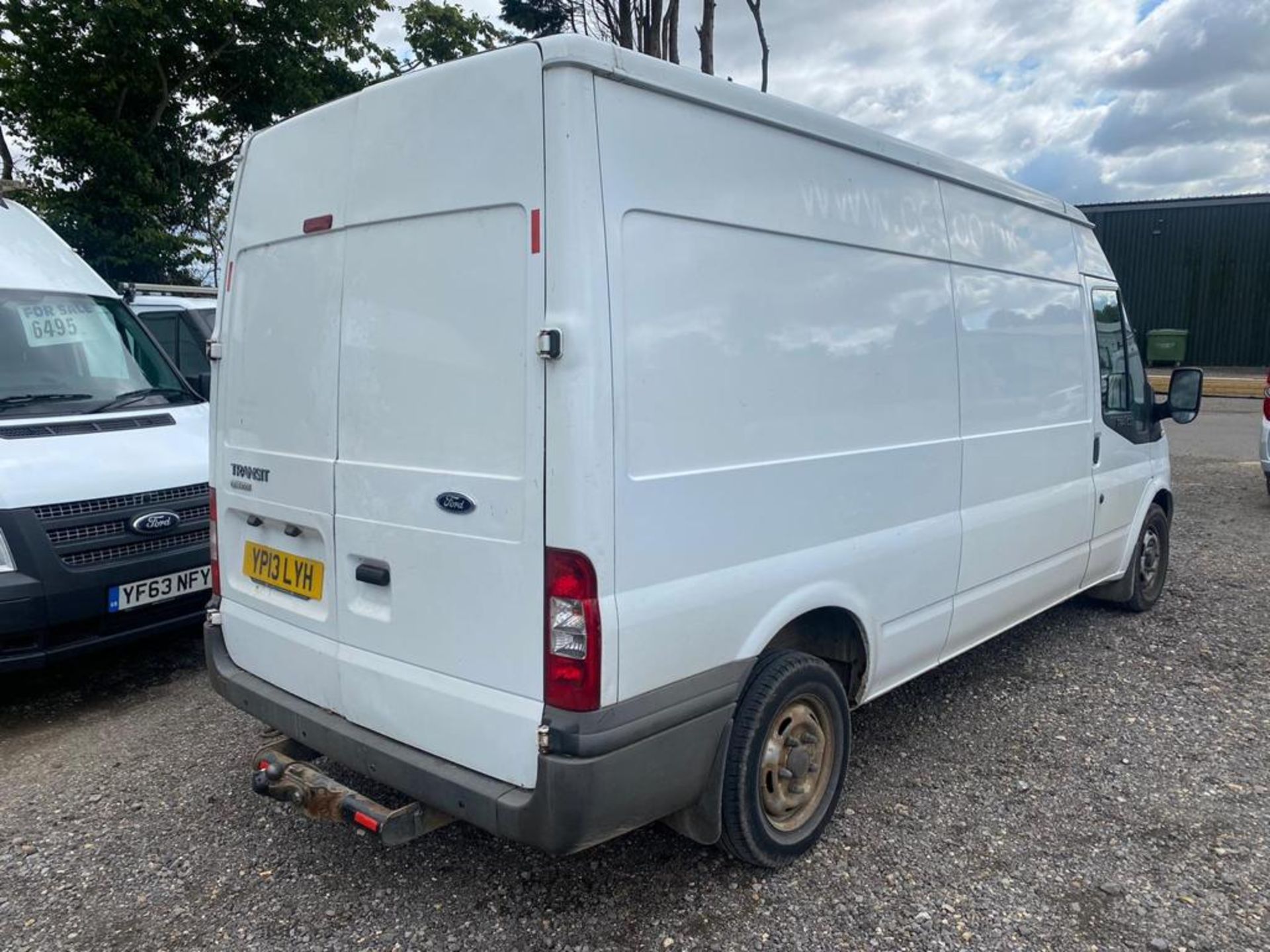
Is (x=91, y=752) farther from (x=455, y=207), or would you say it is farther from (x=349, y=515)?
(x=455, y=207)

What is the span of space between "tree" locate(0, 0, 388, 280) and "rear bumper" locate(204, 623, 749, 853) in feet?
43.3

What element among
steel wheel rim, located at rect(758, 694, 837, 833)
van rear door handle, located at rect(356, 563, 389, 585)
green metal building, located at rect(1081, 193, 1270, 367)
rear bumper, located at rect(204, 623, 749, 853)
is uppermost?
green metal building, located at rect(1081, 193, 1270, 367)

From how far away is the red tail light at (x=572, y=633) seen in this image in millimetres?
2258

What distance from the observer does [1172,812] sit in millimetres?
3314

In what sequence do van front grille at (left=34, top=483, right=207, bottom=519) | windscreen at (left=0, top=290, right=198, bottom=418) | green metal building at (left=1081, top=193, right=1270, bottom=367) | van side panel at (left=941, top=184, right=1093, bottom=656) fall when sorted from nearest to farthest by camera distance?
van side panel at (left=941, top=184, right=1093, bottom=656) < van front grille at (left=34, top=483, right=207, bottom=519) < windscreen at (left=0, top=290, right=198, bottom=418) < green metal building at (left=1081, top=193, right=1270, bottom=367)

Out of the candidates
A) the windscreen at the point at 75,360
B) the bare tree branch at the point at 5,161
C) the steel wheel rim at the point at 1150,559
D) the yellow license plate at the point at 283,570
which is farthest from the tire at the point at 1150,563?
the bare tree branch at the point at 5,161

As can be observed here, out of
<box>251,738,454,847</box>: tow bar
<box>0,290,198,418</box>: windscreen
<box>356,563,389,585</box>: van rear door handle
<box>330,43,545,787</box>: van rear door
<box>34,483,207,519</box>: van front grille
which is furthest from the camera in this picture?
<box>0,290,198,418</box>: windscreen

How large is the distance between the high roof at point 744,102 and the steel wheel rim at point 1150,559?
2.80 m

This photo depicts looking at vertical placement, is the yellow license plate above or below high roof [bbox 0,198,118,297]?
below

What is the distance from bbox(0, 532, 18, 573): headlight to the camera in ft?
12.8

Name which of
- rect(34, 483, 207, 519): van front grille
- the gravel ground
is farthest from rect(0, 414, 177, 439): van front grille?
the gravel ground

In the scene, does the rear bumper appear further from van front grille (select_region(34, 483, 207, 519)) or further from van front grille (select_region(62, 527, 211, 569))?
van front grille (select_region(34, 483, 207, 519))

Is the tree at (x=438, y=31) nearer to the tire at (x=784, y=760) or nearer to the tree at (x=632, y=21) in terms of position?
the tree at (x=632, y=21)

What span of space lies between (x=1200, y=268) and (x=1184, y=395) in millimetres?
21885
